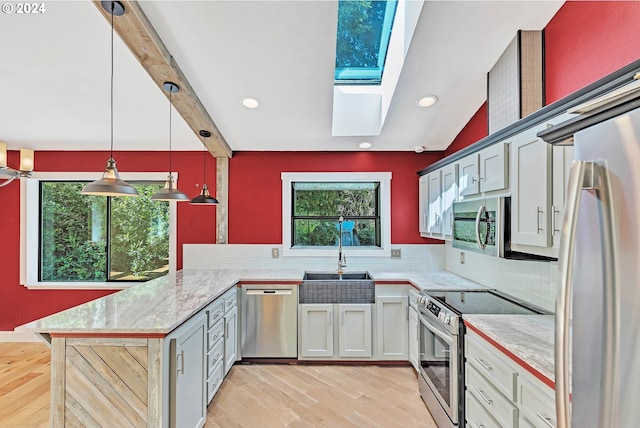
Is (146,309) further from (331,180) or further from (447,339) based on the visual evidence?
(331,180)

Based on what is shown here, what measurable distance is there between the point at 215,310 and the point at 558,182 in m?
2.49

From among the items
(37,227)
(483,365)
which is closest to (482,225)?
(483,365)

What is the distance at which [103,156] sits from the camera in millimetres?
3873

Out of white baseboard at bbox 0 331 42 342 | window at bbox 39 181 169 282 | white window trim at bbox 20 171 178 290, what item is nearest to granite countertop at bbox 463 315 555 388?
white window trim at bbox 20 171 178 290

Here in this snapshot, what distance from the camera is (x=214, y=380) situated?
8.26 ft

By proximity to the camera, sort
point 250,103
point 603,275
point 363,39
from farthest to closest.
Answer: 1. point 250,103
2. point 363,39
3. point 603,275

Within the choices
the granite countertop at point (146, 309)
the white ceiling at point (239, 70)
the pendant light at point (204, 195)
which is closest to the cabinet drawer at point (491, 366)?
the granite countertop at point (146, 309)

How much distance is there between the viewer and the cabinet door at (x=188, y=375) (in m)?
1.78

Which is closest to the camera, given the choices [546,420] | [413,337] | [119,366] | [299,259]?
[546,420]

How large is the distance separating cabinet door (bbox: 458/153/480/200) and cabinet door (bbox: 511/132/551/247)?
45 cm

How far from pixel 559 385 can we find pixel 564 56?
7.37 ft

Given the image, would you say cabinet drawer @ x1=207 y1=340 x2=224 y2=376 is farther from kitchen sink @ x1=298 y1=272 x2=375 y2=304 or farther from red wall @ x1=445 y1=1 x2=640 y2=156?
red wall @ x1=445 y1=1 x2=640 y2=156

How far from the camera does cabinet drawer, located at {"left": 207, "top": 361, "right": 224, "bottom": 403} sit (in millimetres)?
2398

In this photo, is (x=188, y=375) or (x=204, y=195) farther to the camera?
(x=204, y=195)
